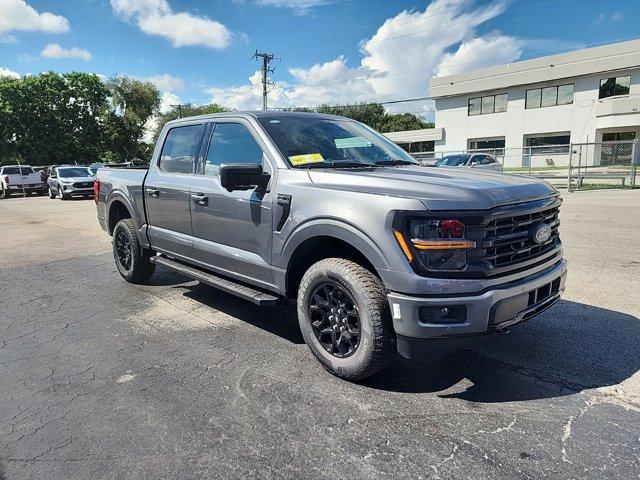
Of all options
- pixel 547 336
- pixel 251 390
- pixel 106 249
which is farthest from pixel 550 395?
pixel 106 249

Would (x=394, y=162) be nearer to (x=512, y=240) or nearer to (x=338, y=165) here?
(x=338, y=165)

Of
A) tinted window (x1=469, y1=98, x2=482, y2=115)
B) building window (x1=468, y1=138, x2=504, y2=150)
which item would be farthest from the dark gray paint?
tinted window (x1=469, y1=98, x2=482, y2=115)

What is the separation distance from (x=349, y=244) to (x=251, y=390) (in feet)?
3.98

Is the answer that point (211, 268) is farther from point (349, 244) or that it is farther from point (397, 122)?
point (397, 122)

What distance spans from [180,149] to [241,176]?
1.80 meters

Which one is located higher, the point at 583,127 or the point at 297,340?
the point at 583,127

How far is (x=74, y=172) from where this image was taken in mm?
23938

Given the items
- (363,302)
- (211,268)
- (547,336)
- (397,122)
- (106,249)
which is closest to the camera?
(363,302)

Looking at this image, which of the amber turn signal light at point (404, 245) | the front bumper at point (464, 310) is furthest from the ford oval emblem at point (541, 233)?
the amber turn signal light at point (404, 245)

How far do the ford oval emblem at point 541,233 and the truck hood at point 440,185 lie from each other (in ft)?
0.68

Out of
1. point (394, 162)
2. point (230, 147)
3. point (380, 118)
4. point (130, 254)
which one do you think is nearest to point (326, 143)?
point (394, 162)

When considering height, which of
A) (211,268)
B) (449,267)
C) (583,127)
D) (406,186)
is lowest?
(211,268)

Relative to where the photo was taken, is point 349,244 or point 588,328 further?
point 588,328

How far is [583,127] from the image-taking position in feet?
115
